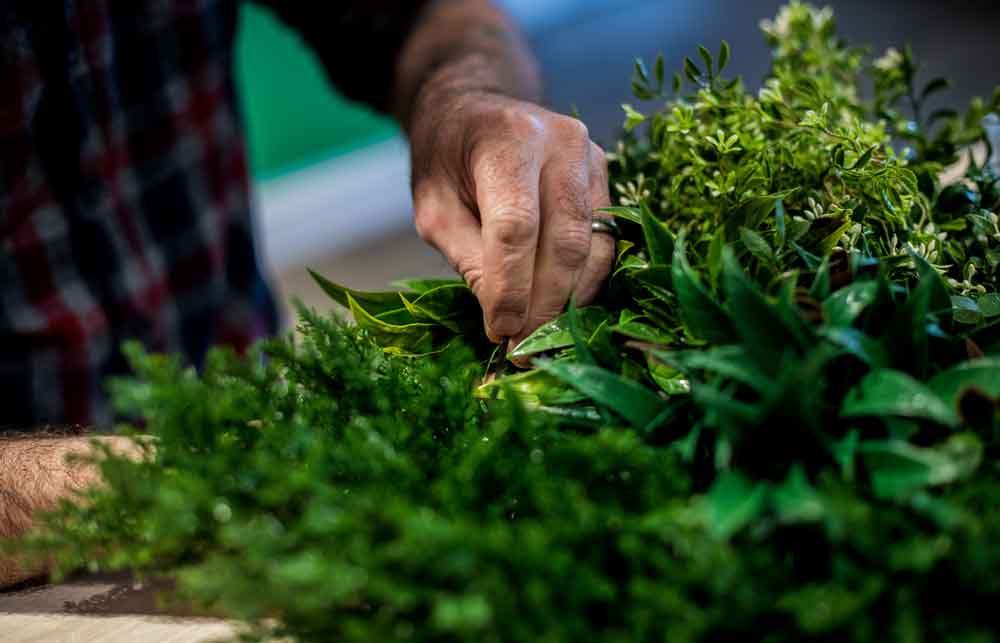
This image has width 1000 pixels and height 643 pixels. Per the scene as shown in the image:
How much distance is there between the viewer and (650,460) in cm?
40

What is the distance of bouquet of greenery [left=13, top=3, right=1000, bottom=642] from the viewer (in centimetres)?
33

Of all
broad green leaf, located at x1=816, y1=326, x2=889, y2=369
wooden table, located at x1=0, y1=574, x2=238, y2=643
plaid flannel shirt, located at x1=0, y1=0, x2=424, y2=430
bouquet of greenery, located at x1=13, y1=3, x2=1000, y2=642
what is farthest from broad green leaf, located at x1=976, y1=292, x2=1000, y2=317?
plaid flannel shirt, located at x1=0, y1=0, x2=424, y2=430

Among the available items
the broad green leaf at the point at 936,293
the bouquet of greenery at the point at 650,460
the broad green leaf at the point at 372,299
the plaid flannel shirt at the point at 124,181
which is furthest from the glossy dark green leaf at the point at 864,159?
the plaid flannel shirt at the point at 124,181

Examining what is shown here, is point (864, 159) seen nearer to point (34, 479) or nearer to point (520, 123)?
point (520, 123)

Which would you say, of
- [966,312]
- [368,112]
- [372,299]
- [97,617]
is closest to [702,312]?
[966,312]

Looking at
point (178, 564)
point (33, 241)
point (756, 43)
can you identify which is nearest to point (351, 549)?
point (178, 564)

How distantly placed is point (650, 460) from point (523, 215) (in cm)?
23

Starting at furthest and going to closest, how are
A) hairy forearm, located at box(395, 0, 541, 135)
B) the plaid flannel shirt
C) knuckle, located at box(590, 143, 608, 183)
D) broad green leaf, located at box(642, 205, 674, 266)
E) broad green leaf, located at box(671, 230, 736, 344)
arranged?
the plaid flannel shirt → hairy forearm, located at box(395, 0, 541, 135) → knuckle, located at box(590, 143, 608, 183) → broad green leaf, located at box(642, 205, 674, 266) → broad green leaf, located at box(671, 230, 736, 344)

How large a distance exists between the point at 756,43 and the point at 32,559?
10.1 feet

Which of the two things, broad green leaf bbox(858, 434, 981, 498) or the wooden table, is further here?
the wooden table

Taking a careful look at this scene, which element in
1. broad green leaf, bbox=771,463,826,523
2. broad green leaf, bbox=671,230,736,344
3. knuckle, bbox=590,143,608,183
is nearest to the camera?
broad green leaf, bbox=771,463,826,523

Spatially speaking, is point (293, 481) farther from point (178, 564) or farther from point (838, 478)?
point (838, 478)

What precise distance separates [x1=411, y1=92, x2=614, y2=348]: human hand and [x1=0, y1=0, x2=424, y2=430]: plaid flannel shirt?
62 cm

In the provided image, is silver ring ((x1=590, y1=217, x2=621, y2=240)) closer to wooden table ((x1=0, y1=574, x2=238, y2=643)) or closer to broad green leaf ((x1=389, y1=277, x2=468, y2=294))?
broad green leaf ((x1=389, y1=277, x2=468, y2=294))
